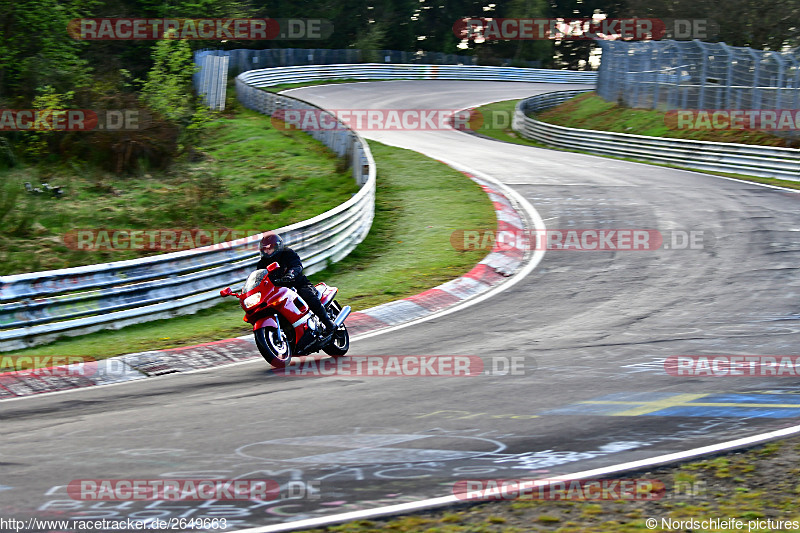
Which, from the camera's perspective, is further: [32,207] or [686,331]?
[32,207]

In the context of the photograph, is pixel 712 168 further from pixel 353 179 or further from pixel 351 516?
pixel 351 516

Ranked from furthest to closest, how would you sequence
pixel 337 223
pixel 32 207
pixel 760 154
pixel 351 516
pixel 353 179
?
pixel 760 154, pixel 353 179, pixel 32 207, pixel 337 223, pixel 351 516

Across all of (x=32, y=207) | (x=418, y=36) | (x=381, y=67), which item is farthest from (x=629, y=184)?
(x=418, y=36)

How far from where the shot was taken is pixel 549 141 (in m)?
34.2

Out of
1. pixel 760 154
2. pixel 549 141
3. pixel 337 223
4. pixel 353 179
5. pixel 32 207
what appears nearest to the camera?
pixel 337 223

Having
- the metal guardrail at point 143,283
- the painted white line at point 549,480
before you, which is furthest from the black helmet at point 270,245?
the painted white line at point 549,480

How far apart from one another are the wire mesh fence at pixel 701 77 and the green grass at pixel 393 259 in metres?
10.3

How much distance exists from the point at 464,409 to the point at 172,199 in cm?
1456

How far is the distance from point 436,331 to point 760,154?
688 inches

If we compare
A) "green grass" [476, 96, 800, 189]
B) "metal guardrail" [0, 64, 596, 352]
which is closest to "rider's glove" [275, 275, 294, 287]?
"metal guardrail" [0, 64, 596, 352]

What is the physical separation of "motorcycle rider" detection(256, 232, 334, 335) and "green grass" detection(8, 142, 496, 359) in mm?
1987

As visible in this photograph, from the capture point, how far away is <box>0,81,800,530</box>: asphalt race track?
5809 mm

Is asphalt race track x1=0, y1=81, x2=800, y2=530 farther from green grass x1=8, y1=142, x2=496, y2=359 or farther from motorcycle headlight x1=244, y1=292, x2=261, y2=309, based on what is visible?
green grass x1=8, y1=142, x2=496, y2=359

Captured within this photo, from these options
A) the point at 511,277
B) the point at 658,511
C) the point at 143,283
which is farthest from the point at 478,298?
the point at 658,511
